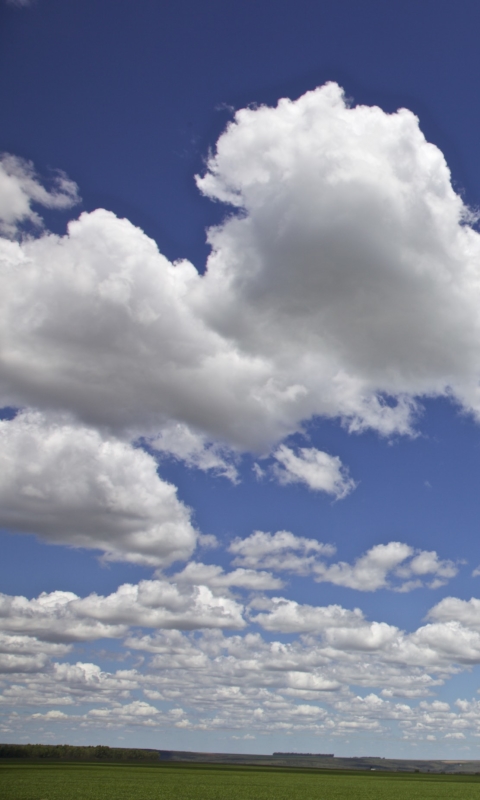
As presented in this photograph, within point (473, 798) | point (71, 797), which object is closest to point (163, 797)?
point (71, 797)

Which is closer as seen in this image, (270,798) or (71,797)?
(71,797)

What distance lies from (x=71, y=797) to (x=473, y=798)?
61792 millimetres

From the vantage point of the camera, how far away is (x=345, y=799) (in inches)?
3339

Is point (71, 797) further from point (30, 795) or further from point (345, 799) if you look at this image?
point (345, 799)

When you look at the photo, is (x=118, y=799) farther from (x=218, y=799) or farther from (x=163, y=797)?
(x=218, y=799)

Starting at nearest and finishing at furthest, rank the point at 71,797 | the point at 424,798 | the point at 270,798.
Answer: the point at 71,797 < the point at 270,798 < the point at 424,798

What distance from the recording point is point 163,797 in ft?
250

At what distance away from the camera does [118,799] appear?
7269 centimetres

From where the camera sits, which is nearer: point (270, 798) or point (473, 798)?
point (270, 798)

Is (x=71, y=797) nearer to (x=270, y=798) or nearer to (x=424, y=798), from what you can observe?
(x=270, y=798)

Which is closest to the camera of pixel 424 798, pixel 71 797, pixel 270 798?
pixel 71 797

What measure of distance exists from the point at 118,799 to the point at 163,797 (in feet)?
20.0

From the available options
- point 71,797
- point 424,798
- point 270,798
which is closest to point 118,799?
point 71,797

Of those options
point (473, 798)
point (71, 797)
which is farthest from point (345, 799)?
point (71, 797)
